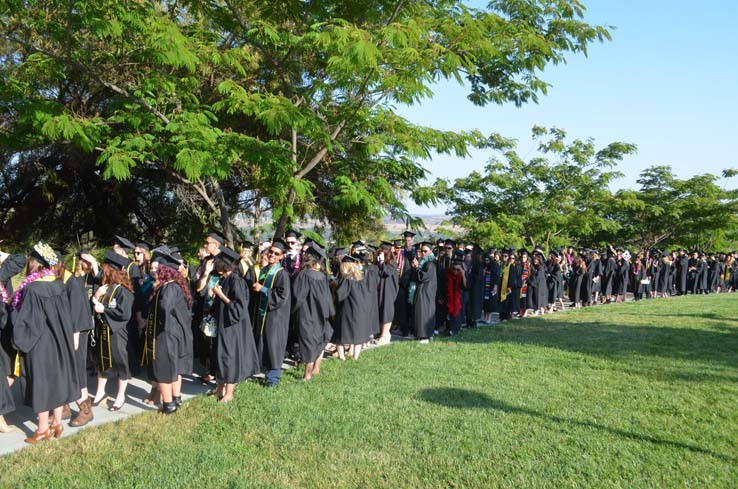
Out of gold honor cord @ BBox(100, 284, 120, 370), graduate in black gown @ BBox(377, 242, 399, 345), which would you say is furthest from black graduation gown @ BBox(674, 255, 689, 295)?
gold honor cord @ BBox(100, 284, 120, 370)

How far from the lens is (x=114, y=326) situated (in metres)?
5.87

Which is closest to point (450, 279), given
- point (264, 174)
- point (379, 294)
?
point (379, 294)

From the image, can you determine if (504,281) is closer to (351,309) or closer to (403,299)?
(403,299)

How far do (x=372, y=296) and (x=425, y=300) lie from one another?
4.44ft

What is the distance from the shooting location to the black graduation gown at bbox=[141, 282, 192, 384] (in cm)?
556

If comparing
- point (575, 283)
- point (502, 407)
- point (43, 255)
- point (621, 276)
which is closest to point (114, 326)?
point (43, 255)

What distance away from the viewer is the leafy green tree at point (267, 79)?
8.37m

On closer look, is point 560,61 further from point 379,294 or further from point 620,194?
point 620,194

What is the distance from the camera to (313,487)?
4.12 meters

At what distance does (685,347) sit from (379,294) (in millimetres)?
5480

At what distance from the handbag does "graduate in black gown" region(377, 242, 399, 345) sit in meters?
4.30

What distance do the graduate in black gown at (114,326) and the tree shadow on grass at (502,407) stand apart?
335 cm

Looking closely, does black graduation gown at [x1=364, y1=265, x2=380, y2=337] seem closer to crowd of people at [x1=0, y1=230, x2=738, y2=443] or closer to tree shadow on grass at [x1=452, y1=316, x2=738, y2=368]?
crowd of people at [x1=0, y1=230, x2=738, y2=443]

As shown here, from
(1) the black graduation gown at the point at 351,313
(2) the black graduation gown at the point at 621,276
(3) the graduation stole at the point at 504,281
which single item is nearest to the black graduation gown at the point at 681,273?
(2) the black graduation gown at the point at 621,276
